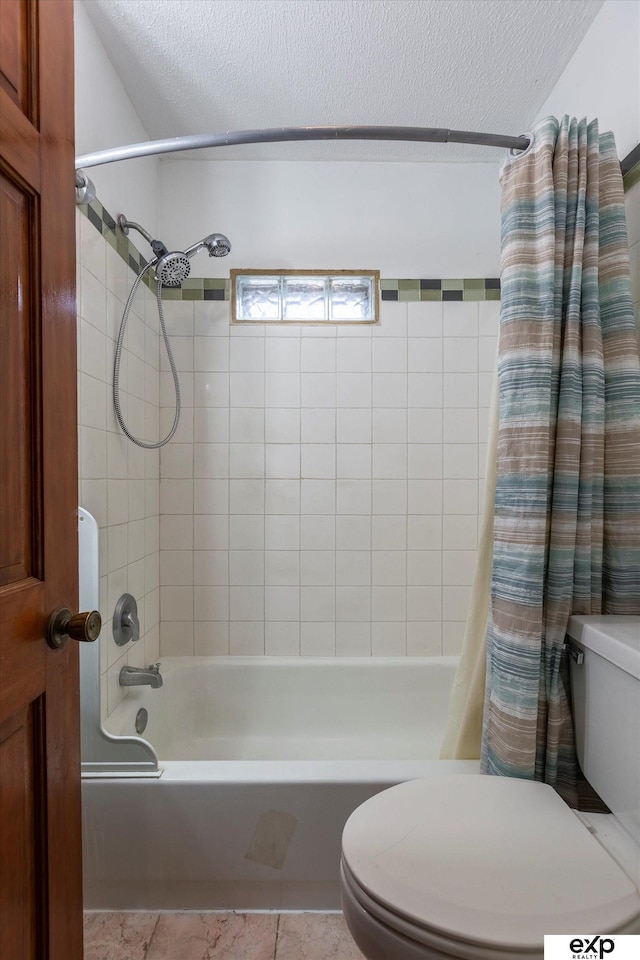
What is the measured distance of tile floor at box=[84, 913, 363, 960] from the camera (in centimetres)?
126

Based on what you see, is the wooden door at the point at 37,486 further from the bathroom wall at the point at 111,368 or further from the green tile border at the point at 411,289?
the green tile border at the point at 411,289

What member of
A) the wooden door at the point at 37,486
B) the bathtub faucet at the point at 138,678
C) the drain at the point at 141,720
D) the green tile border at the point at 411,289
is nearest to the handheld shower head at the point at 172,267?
the green tile border at the point at 411,289

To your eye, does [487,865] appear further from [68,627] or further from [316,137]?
[316,137]

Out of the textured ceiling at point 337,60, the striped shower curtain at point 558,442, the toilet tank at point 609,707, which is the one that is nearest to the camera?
the toilet tank at point 609,707

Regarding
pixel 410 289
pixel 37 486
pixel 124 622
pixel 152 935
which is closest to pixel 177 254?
pixel 410 289

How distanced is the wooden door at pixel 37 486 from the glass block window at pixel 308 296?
1.36 m

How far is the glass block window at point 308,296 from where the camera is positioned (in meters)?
2.16

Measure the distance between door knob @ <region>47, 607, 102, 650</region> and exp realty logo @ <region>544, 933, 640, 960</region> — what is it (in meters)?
0.74

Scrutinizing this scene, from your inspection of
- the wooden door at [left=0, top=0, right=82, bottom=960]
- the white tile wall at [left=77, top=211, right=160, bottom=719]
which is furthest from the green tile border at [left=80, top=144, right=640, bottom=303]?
the wooden door at [left=0, top=0, right=82, bottom=960]

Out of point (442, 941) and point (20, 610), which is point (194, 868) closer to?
point (442, 941)

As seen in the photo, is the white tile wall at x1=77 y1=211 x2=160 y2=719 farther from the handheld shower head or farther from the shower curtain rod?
the shower curtain rod

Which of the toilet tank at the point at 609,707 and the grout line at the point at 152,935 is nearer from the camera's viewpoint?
the toilet tank at the point at 609,707

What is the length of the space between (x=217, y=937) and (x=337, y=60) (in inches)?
96.3

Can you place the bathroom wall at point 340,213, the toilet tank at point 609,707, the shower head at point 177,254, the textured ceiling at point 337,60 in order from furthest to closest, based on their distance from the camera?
the bathroom wall at point 340,213 < the shower head at point 177,254 < the textured ceiling at point 337,60 < the toilet tank at point 609,707
